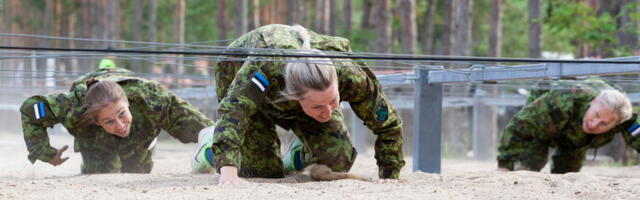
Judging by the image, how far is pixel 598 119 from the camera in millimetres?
6699

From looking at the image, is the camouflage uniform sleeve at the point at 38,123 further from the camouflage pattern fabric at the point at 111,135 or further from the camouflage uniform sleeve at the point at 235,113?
the camouflage uniform sleeve at the point at 235,113

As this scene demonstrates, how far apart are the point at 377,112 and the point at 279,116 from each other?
0.70 m

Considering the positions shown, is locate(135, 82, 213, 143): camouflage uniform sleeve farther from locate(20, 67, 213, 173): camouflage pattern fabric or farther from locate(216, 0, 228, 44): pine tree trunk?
locate(216, 0, 228, 44): pine tree trunk

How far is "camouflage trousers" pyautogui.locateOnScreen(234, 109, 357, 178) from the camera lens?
5.35 m

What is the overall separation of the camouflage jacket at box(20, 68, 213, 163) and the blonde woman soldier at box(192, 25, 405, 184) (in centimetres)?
105

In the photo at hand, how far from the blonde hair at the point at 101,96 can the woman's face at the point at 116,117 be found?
1.3 inches

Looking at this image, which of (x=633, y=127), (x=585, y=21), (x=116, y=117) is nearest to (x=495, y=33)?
(x=585, y=21)

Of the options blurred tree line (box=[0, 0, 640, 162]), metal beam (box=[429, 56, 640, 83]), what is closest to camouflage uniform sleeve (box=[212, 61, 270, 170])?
blurred tree line (box=[0, 0, 640, 162])

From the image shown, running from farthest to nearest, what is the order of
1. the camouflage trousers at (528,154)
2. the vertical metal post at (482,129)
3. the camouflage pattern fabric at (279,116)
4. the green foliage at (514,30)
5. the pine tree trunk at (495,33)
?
the green foliage at (514,30), the pine tree trunk at (495,33), the vertical metal post at (482,129), the camouflage trousers at (528,154), the camouflage pattern fabric at (279,116)

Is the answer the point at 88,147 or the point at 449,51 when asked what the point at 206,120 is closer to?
the point at 88,147

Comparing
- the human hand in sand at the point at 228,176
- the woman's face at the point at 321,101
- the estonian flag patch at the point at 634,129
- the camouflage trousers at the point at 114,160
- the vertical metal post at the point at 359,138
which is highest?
the woman's face at the point at 321,101

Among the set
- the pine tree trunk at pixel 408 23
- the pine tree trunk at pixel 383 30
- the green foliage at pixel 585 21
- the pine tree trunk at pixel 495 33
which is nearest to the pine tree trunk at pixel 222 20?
the pine tree trunk at pixel 383 30

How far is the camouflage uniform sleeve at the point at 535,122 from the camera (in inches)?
278

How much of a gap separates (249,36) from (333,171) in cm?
95
